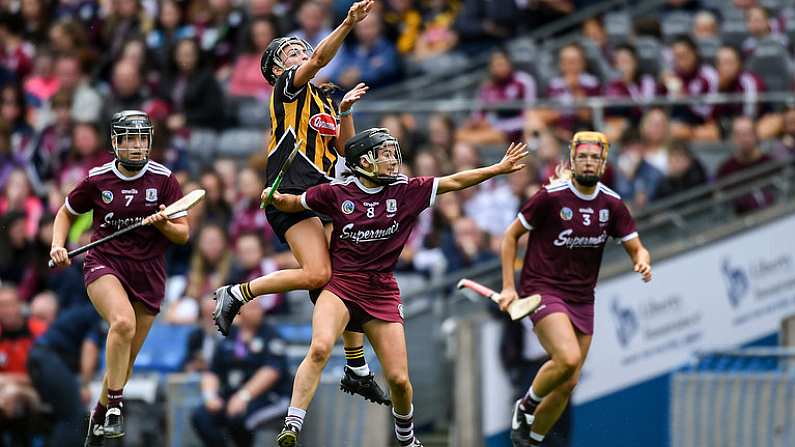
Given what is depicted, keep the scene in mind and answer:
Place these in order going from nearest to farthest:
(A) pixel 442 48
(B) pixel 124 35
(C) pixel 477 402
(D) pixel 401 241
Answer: (D) pixel 401 241 → (C) pixel 477 402 → (A) pixel 442 48 → (B) pixel 124 35

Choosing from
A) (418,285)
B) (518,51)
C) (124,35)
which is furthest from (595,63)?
(124,35)

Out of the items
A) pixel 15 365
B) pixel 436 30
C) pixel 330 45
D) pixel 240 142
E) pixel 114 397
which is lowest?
pixel 114 397

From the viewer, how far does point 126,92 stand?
19.4 meters

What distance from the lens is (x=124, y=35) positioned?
68.4ft

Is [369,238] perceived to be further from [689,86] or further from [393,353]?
[689,86]

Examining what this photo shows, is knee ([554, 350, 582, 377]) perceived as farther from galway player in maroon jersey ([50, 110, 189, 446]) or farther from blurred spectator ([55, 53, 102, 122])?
blurred spectator ([55, 53, 102, 122])

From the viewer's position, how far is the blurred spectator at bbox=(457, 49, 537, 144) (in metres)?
17.5

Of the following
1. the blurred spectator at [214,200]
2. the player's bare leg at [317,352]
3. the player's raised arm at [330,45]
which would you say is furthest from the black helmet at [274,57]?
the blurred spectator at [214,200]

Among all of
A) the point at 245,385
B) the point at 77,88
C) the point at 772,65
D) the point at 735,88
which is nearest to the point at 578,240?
the point at 245,385

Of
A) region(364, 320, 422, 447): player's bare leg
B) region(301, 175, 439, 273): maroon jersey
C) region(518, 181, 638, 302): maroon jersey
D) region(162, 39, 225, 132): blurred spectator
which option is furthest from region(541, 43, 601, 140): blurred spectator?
region(364, 320, 422, 447): player's bare leg

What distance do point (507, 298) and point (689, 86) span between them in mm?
5343

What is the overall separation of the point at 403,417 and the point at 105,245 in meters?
2.48

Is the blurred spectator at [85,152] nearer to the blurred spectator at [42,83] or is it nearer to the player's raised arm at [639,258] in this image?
the blurred spectator at [42,83]

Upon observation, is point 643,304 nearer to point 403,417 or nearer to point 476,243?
point 476,243
